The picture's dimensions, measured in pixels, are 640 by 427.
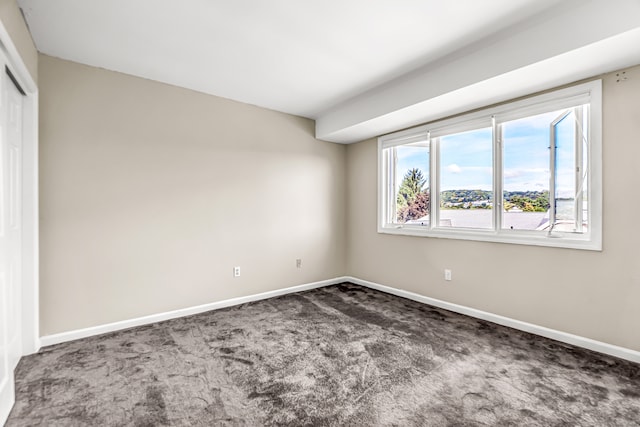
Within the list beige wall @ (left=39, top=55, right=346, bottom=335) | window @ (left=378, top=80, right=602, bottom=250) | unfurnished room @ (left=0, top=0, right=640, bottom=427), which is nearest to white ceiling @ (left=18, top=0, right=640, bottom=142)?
unfurnished room @ (left=0, top=0, right=640, bottom=427)

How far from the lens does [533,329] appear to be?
2777 millimetres

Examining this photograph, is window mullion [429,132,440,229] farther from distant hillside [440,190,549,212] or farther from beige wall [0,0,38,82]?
beige wall [0,0,38,82]

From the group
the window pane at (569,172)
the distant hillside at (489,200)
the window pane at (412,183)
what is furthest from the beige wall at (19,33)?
the window pane at (569,172)

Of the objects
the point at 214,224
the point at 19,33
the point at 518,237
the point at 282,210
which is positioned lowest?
the point at 518,237

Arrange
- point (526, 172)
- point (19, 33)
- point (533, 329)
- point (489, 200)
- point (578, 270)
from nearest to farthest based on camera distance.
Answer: point (19, 33) < point (578, 270) < point (533, 329) < point (526, 172) < point (489, 200)

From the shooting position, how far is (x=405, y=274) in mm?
3965

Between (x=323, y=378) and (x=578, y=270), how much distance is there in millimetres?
2307

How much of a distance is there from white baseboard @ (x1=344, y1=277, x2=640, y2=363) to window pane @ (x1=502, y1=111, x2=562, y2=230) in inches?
36.1

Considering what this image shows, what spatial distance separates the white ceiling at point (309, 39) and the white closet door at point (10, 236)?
0.69 metres

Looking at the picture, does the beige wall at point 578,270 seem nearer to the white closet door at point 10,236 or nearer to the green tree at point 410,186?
the green tree at point 410,186

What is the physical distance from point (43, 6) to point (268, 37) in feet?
4.84

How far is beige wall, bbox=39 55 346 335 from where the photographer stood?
264cm

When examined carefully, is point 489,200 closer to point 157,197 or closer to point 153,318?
point 157,197

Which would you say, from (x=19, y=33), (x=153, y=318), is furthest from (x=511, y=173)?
(x=19, y=33)
